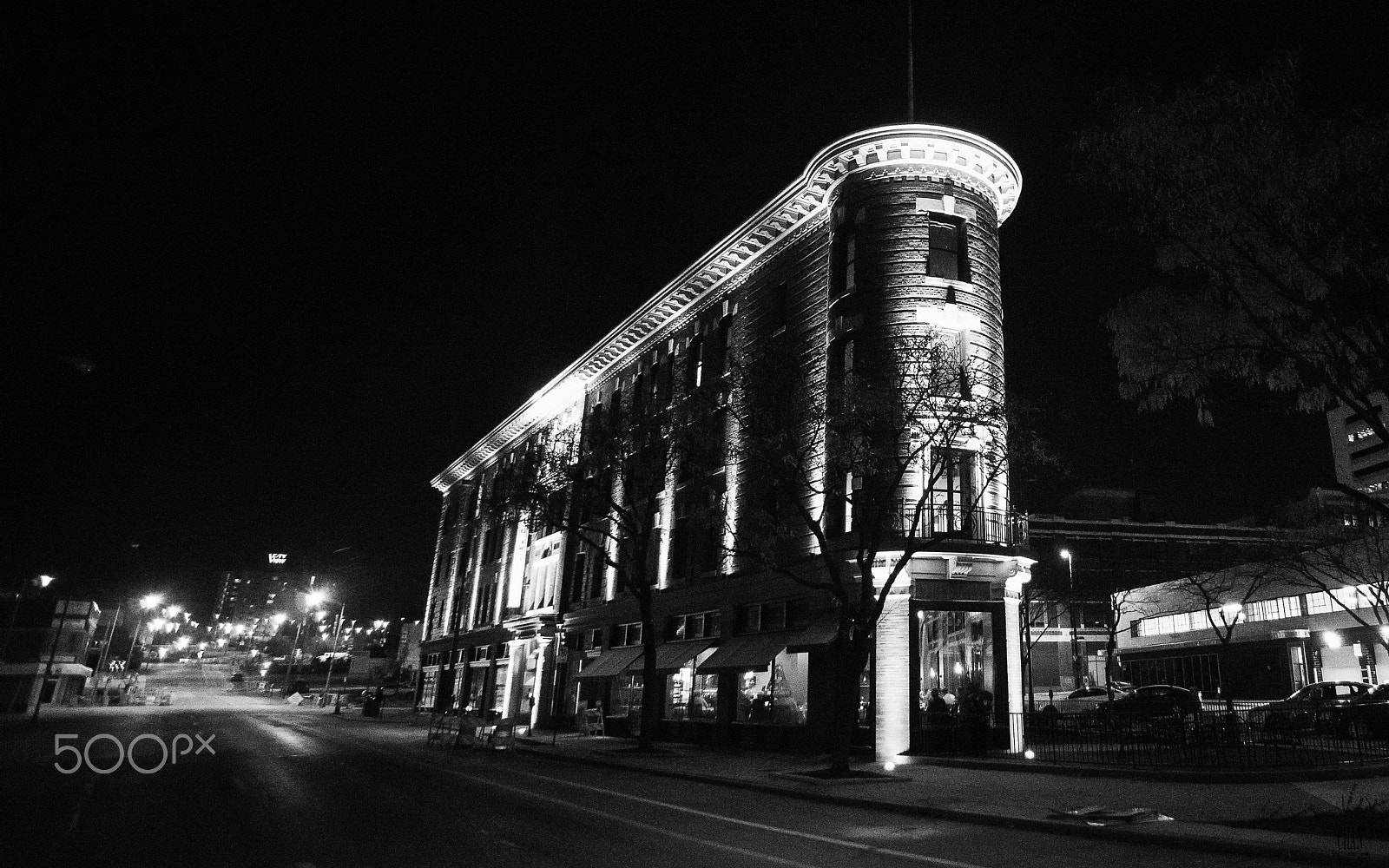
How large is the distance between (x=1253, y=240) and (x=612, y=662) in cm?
2894

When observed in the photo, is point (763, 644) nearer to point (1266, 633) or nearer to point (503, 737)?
point (503, 737)

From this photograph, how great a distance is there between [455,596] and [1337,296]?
5724 cm

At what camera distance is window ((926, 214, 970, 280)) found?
26797mm

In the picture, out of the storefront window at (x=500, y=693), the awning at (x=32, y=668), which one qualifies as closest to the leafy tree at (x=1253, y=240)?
the storefront window at (x=500, y=693)

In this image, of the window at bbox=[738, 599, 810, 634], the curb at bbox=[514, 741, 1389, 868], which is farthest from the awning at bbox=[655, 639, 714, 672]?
the curb at bbox=[514, 741, 1389, 868]

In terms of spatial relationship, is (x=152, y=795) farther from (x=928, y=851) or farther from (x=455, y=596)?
(x=455, y=596)

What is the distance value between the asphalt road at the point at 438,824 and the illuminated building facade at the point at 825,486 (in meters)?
8.68

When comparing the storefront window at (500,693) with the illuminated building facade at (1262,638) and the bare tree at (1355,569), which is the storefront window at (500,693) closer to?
the illuminated building facade at (1262,638)

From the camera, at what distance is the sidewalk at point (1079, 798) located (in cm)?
1002

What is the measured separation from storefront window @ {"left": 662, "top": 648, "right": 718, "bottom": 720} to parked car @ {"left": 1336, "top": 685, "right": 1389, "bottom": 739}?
19426 mm

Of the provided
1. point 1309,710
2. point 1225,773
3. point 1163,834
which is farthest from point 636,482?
point 1163,834

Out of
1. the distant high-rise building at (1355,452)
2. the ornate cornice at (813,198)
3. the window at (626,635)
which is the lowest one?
the window at (626,635)

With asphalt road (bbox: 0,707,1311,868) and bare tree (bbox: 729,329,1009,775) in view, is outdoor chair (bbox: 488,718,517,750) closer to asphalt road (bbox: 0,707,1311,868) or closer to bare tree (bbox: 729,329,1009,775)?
asphalt road (bbox: 0,707,1311,868)

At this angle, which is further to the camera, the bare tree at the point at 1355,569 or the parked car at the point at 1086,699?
the parked car at the point at 1086,699
